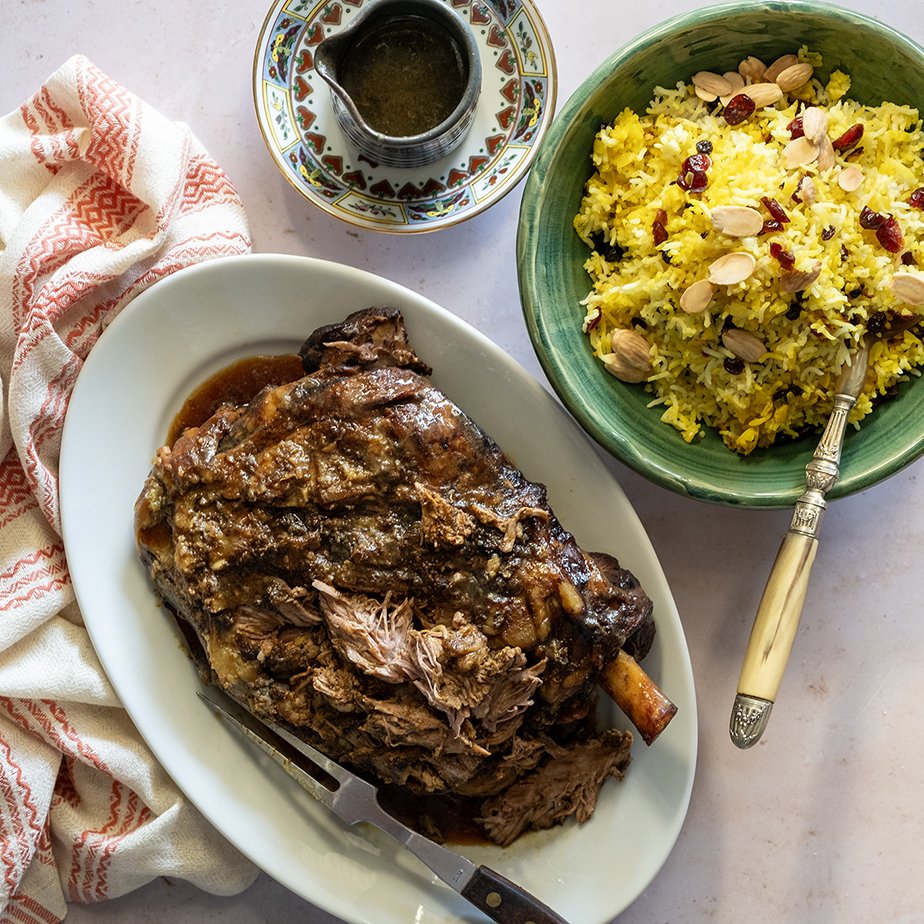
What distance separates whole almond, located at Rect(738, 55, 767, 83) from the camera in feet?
10.4

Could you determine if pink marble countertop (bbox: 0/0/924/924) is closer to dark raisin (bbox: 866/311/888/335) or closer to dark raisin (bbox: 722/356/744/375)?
dark raisin (bbox: 722/356/744/375)

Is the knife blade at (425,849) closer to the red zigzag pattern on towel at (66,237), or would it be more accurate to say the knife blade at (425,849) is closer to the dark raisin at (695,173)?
the red zigzag pattern on towel at (66,237)

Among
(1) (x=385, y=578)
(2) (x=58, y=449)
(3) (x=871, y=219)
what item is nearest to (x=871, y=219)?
(3) (x=871, y=219)

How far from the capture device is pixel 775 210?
2.87 meters

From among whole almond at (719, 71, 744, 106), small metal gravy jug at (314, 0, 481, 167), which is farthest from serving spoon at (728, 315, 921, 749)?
small metal gravy jug at (314, 0, 481, 167)

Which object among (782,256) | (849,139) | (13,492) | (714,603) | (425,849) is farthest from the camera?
(714,603)

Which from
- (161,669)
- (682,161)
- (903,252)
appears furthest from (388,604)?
(903,252)

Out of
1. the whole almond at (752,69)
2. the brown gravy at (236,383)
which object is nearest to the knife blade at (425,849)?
the brown gravy at (236,383)

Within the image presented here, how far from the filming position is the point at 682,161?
307 cm

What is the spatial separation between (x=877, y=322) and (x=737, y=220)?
58cm

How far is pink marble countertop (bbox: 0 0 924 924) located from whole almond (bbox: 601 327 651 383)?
50 cm

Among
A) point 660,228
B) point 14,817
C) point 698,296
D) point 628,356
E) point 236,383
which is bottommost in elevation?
point 14,817

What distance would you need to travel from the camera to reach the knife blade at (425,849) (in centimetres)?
313

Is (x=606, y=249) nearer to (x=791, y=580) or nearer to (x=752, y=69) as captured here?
(x=752, y=69)
